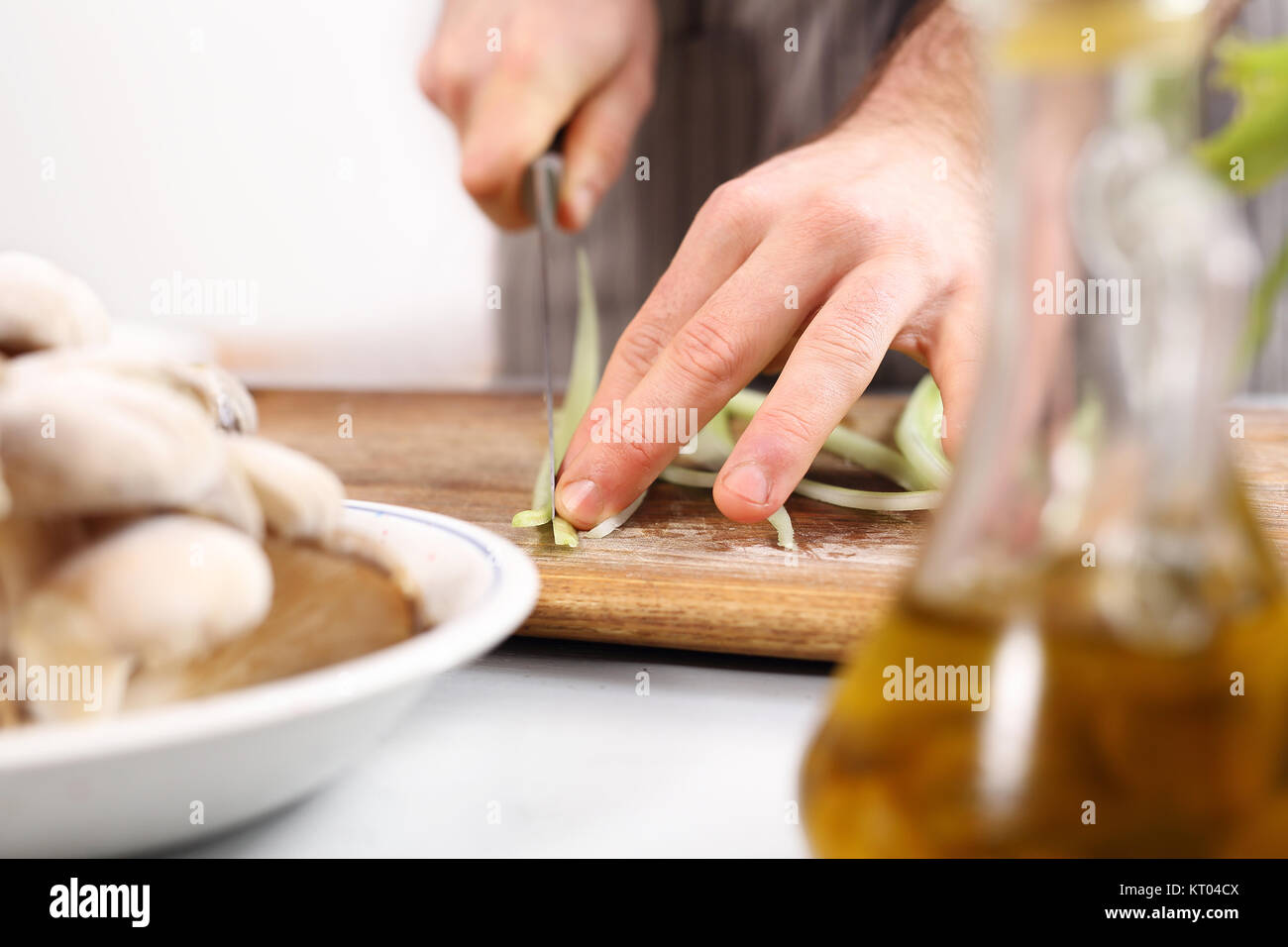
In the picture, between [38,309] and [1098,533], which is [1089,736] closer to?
[1098,533]

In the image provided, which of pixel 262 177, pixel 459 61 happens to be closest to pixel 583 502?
pixel 459 61

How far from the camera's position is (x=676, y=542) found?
0.74 metres

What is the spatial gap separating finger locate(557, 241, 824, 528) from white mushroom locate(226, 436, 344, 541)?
1.21 feet

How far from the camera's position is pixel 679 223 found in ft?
5.88

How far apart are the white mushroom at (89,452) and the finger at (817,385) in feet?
1.50

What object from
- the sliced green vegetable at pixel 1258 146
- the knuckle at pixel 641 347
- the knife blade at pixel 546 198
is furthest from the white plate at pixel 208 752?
the knuckle at pixel 641 347

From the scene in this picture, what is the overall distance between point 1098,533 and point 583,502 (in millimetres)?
521

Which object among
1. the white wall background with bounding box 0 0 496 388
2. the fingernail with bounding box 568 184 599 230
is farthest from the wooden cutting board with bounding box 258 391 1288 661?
the white wall background with bounding box 0 0 496 388

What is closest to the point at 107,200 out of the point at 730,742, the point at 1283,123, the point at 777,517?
the point at 777,517

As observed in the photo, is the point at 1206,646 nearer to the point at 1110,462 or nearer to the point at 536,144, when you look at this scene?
the point at 1110,462

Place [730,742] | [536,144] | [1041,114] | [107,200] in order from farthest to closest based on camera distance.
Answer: [107,200], [536,144], [730,742], [1041,114]

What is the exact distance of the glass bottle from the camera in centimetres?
25

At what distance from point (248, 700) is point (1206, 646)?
25 cm

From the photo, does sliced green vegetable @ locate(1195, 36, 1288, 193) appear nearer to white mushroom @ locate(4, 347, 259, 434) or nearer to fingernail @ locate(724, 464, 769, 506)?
white mushroom @ locate(4, 347, 259, 434)
